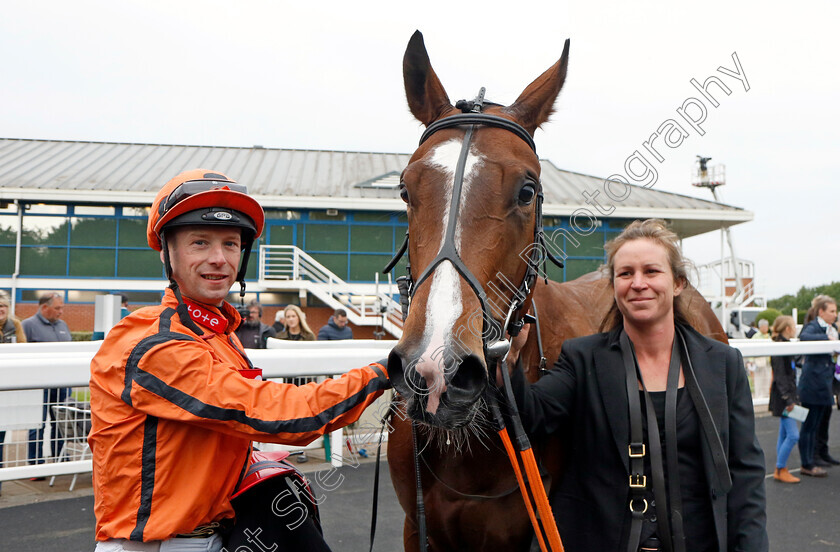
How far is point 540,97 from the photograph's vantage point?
2.27 meters

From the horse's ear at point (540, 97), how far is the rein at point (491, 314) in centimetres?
15

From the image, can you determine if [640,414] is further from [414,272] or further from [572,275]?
[572,275]

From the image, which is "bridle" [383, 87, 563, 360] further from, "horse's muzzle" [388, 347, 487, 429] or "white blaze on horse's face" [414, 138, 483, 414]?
"horse's muzzle" [388, 347, 487, 429]

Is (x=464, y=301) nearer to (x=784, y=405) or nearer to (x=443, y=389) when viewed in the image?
(x=443, y=389)

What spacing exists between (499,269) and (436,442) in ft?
2.59

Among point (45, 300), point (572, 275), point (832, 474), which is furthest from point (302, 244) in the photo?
point (832, 474)

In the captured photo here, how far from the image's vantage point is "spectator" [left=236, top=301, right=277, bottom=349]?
6.82 m

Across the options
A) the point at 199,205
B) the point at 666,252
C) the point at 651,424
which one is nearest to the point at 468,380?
the point at 651,424

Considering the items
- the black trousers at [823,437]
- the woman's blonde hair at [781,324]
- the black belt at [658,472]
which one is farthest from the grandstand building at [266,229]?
the black belt at [658,472]

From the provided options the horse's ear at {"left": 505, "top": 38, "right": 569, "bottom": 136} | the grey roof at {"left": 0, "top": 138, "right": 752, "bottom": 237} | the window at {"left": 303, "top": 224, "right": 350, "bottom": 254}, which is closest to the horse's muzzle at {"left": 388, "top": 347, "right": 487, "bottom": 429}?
the horse's ear at {"left": 505, "top": 38, "right": 569, "bottom": 136}

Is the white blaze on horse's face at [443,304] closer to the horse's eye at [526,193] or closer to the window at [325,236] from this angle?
the horse's eye at [526,193]

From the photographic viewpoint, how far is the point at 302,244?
18656 mm

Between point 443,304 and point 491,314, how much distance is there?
0.19 meters

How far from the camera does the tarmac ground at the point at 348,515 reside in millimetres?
3270
